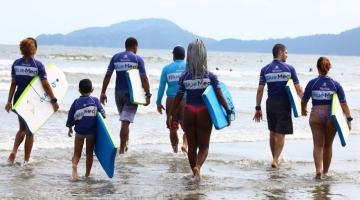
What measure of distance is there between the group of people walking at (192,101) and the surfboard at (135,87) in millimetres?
79

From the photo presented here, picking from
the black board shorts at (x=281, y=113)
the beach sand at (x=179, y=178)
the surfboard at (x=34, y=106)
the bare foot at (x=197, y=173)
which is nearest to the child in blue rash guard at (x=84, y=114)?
the beach sand at (x=179, y=178)

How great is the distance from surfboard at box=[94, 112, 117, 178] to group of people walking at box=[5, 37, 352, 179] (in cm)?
9

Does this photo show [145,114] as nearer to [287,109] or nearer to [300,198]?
[287,109]

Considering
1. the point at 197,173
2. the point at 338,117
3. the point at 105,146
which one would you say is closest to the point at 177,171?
the point at 197,173

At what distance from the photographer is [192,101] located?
24.7 ft

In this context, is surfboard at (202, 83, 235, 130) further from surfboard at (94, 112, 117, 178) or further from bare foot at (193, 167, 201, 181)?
surfboard at (94, 112, 117, 178)

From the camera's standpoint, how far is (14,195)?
648 centimetres

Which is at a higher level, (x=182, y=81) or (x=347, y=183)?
(x=182, y=81)

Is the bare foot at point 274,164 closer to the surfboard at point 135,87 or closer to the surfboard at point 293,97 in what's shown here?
the surfboard at point 293,97

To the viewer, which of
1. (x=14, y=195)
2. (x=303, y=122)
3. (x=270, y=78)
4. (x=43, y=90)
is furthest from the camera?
(x=303, y=122)

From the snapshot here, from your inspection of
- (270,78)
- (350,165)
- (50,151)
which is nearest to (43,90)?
(50,151)

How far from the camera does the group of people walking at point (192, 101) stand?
7.52m

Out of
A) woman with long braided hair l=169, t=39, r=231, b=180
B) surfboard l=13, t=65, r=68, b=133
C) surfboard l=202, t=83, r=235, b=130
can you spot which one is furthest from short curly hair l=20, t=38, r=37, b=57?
surfboard l=202, t=83, r=235, b=130

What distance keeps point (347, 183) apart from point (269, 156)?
2662 millimetres
